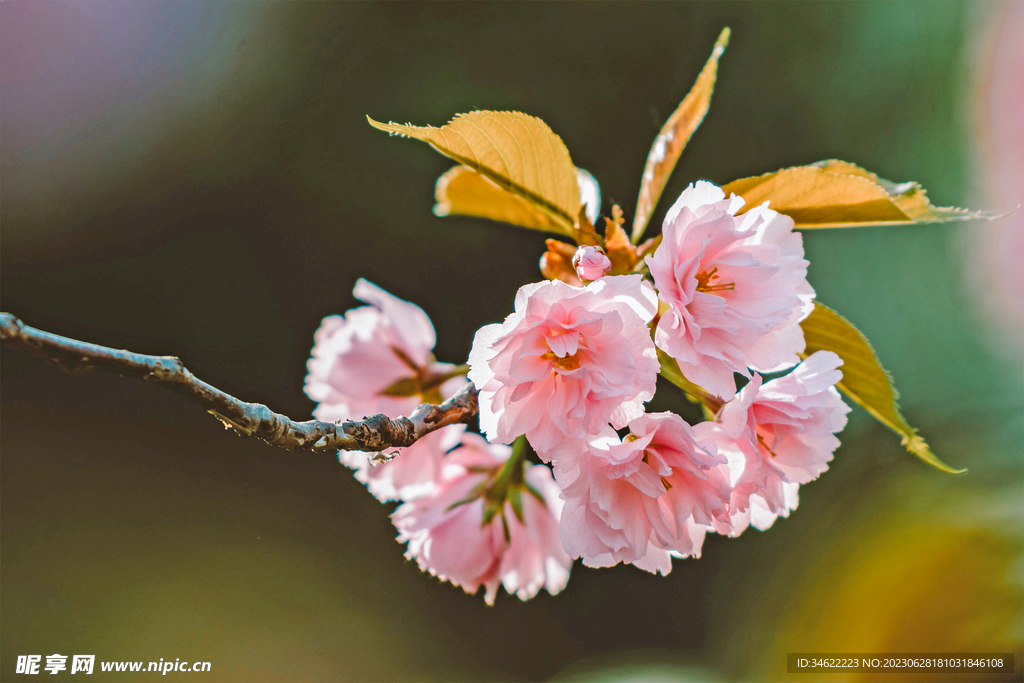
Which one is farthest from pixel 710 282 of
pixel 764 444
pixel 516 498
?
pixel 516 498

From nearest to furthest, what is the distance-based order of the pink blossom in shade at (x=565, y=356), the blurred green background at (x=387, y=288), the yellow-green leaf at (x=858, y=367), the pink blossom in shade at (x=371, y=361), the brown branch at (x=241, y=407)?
the brown branch at (x=241, y=407), the pink blossom in shade at (x=565, y=356), the yellow-green leaf at (x=858, y=367), the pink blossom in shade at (x=371, y=361), the blurred green background at (x=387, y=288)

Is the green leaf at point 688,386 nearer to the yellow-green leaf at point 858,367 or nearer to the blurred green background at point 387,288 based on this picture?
the yellow-green leaf at point 858,367

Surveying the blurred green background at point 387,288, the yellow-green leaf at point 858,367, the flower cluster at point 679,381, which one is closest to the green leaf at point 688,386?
the flower cluster at point 679,381

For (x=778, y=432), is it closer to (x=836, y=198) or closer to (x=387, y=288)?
(x=836, y=198)

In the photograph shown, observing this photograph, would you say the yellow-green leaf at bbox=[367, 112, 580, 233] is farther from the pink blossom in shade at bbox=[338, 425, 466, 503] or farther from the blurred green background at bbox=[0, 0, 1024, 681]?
the blurred green background at bbox=[0, 0, 1024, 681]

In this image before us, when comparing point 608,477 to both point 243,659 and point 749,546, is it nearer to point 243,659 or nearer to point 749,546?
point 243,659

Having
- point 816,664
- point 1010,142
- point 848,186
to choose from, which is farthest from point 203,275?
point 1010,142

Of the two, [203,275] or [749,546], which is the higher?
[203,275]
